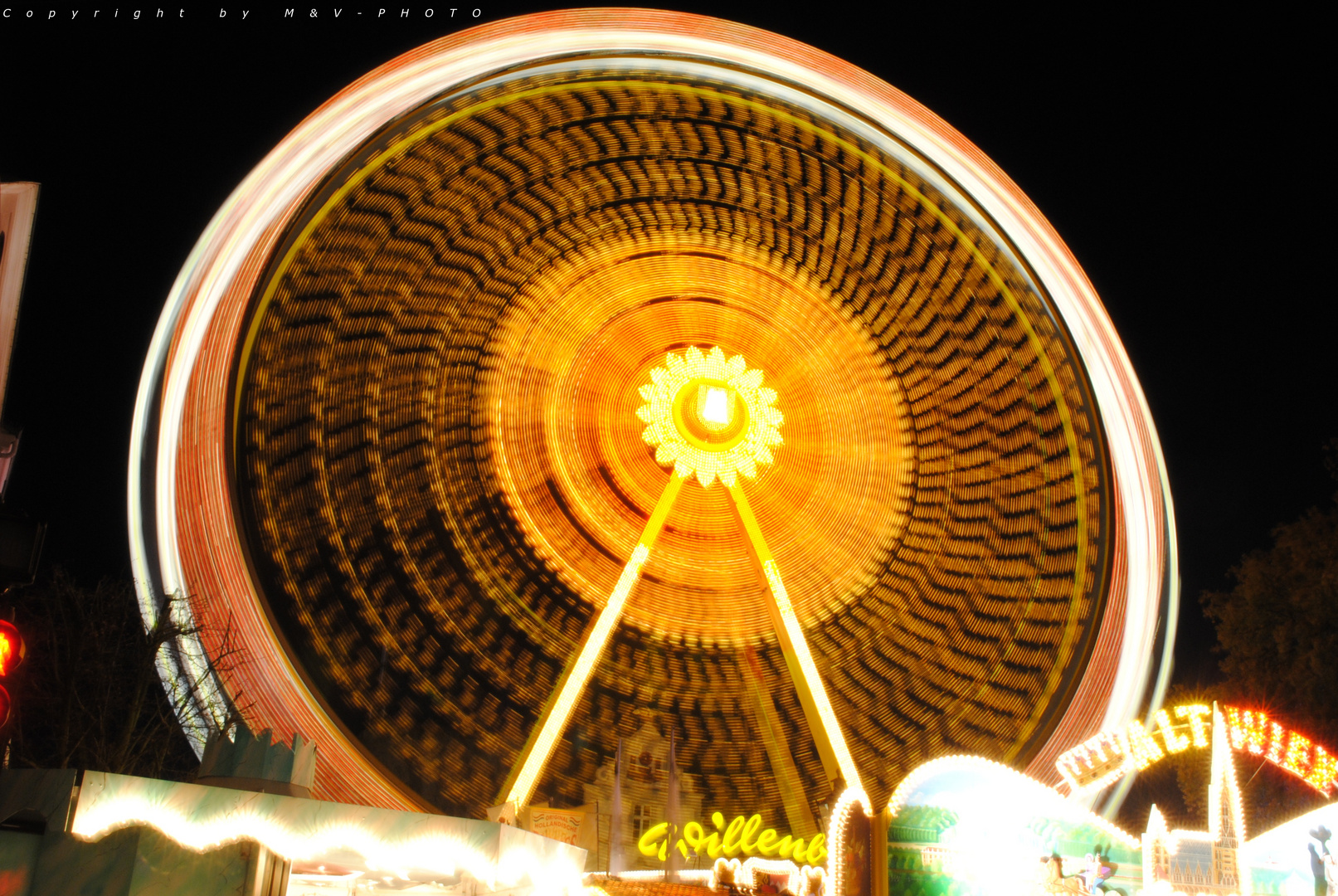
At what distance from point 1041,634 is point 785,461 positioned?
13.5ft

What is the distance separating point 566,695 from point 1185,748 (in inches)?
239

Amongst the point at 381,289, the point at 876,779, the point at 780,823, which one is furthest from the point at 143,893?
the point at 780,823

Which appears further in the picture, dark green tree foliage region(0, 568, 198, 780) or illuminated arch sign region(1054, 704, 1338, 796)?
dark green tree foliage region(0, 568, 198, 780)

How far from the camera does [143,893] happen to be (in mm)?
5824

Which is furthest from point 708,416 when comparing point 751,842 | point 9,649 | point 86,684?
point 86,684

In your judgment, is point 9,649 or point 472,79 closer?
point 9,649

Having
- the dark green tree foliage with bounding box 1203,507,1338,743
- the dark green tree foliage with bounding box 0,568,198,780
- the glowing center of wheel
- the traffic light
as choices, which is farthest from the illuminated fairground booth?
the traffic light

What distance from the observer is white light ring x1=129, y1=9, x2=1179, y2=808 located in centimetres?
1067

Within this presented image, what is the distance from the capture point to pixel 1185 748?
33.2 ft

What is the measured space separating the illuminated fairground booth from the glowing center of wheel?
42 millimetres

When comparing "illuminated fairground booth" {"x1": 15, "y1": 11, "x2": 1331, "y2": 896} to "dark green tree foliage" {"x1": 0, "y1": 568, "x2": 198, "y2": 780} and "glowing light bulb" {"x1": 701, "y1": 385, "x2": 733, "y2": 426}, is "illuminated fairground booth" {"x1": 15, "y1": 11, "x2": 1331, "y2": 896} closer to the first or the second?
"glowing light bulb" {"x1": 701, "y1": 385, "x2": 733, "y2": 426}

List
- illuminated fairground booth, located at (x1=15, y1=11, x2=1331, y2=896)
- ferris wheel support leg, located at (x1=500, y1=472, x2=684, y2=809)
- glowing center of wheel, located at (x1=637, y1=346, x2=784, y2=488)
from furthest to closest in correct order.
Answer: glowing center of wheel, located at (x1=637, y1=346, x2=784, y2=488) → illuminated fairground booth, located at (x1=15, y1=11, x2=1331, y2=896) → ferris wheel support leg, located at (x1=500, y1=472, x2=684, y2=809)

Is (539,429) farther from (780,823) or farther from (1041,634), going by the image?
(780,823)

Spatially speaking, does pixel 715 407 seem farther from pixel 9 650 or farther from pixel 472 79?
pixel 9 650
